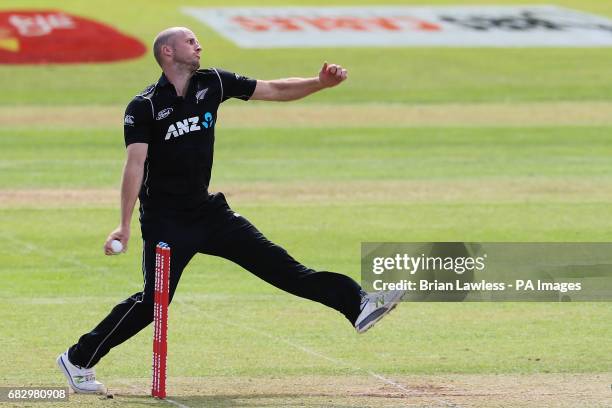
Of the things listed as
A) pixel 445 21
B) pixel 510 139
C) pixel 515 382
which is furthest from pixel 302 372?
pixel 445 21

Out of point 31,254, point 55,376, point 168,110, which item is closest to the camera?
point 168,110

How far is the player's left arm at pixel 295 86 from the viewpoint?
1012cm

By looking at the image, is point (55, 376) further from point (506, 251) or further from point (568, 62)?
point (568, 62)

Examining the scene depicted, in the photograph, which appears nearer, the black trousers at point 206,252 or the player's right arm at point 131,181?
the player's right arm at point 131,181

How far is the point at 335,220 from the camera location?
17.3 meters

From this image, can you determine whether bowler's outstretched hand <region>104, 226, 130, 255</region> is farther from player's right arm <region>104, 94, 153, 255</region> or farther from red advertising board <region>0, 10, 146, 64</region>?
red advertising board <region>0, 10, 146, 64</region>

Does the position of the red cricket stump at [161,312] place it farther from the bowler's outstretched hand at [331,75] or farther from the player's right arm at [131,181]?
the bowler's outstretched hand at [331,75]

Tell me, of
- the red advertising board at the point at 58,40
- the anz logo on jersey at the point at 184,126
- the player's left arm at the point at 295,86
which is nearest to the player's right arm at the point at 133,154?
the anz logo on jersey at the point at 184,126

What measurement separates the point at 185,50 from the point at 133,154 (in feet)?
2.54

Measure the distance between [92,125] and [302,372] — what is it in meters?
15.8

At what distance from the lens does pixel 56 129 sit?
990 inches

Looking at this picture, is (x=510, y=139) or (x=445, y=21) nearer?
(x=510, y=139)

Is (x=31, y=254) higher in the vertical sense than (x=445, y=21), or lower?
lower

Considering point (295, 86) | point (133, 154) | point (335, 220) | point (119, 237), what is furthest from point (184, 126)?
point (335, 220)
